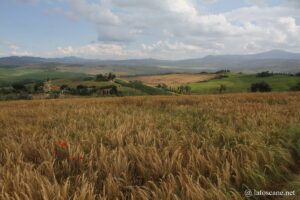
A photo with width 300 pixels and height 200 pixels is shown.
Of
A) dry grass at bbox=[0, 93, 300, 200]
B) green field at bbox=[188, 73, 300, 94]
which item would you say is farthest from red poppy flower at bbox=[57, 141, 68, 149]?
green field at bbox=[188, 73, 300, 94]

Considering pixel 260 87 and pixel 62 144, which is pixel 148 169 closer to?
pixel 62 144

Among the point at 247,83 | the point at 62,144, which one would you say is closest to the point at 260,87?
the point at 247,83

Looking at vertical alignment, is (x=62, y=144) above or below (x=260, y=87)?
above

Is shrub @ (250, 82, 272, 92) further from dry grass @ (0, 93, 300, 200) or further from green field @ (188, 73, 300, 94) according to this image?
dry grass @ (0, 93, 300, 200)

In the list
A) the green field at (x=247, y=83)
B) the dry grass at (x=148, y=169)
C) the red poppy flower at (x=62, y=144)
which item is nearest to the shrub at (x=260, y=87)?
the green field at (x=247, y=83)

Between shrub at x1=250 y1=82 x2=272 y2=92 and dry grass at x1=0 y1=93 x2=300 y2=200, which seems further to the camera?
shrub at x1=250 y1=82 x2=272 y2=92

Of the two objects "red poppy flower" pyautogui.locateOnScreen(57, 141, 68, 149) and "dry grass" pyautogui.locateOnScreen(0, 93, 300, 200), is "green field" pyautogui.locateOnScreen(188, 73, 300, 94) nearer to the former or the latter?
"dry grass" pyautogui.locateOnScreen(0, 93, 300, 200)

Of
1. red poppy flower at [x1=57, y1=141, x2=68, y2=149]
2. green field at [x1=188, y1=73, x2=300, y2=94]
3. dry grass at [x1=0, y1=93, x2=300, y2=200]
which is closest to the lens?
dry grass at [x1=0, y1=93, x2=300, y2=200]

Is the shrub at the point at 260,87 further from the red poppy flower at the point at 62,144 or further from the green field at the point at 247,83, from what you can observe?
the red poppy flower at the point at 62,144

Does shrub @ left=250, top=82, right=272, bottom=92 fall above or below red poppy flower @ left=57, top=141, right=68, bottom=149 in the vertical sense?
below

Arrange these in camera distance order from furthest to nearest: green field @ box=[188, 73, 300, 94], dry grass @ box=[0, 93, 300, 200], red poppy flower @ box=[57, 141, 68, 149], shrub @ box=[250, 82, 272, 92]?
green field @ box=[188, 73, 300, 94]
shrub @ box=[250, 82, 272, 92]
red poppy flower @ box=[57, 141, 68, 149]
dry grass @ box=[0, 93, 300, 200]

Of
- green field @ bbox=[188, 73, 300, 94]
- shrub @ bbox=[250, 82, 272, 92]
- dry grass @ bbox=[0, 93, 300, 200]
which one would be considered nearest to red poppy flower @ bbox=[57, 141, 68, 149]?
dry grass @ bbox=[0, 93, 300, 200]

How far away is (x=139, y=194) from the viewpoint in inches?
136

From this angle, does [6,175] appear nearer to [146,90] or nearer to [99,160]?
[99,160]
